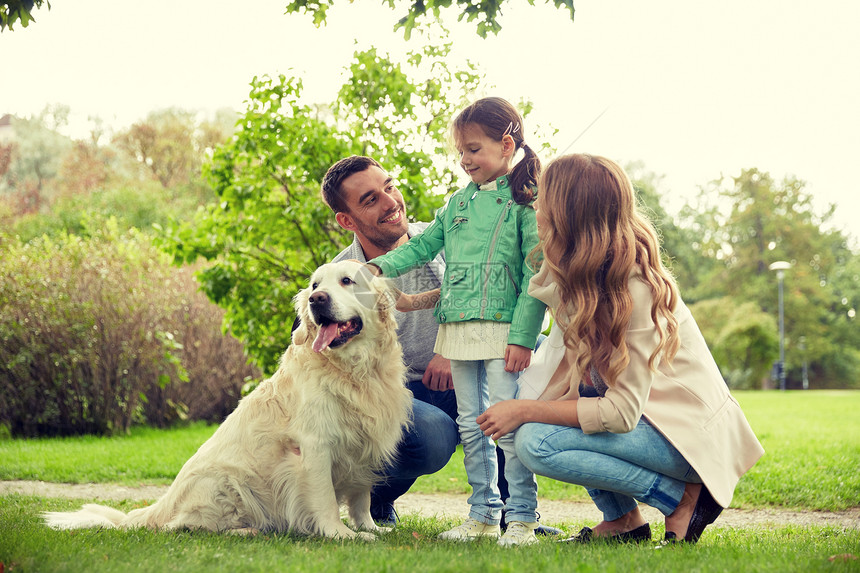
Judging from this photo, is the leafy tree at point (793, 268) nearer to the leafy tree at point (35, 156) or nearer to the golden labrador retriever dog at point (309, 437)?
the leafy tree at point (35, 156)

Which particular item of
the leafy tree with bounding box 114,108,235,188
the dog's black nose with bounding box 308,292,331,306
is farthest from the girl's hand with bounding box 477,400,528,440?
the leafy tree with bounding box 114,108,235,188

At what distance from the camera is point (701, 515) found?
9.61ft

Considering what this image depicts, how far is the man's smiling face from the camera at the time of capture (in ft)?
13.7

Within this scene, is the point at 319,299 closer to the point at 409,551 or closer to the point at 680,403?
the point at 409,551

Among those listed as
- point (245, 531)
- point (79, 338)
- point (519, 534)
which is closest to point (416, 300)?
point (519, 534)

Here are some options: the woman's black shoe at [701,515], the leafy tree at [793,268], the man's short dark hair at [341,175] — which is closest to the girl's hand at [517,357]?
the woman's black shoe at [701,515]

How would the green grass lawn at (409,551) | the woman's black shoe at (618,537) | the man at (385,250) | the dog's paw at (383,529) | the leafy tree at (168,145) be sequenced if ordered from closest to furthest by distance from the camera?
the green grass lawn at (409,551), the woman's black shoe at (618,537), the dog's paw at (383,529), the man at (385,250), the leafy tree at (168,145)

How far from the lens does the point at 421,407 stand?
3.74 m

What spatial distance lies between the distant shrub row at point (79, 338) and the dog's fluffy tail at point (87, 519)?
6145 mm

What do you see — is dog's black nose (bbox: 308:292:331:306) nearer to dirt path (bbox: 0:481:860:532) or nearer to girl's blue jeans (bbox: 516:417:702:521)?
girl's blue jeans (bbox: 516:417:702:521)

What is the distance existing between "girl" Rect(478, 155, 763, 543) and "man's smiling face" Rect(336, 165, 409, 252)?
4.50 ft

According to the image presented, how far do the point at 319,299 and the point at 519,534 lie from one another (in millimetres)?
1350

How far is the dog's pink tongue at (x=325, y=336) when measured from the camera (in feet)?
10.7

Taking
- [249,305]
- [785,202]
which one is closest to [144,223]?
[249,305]
